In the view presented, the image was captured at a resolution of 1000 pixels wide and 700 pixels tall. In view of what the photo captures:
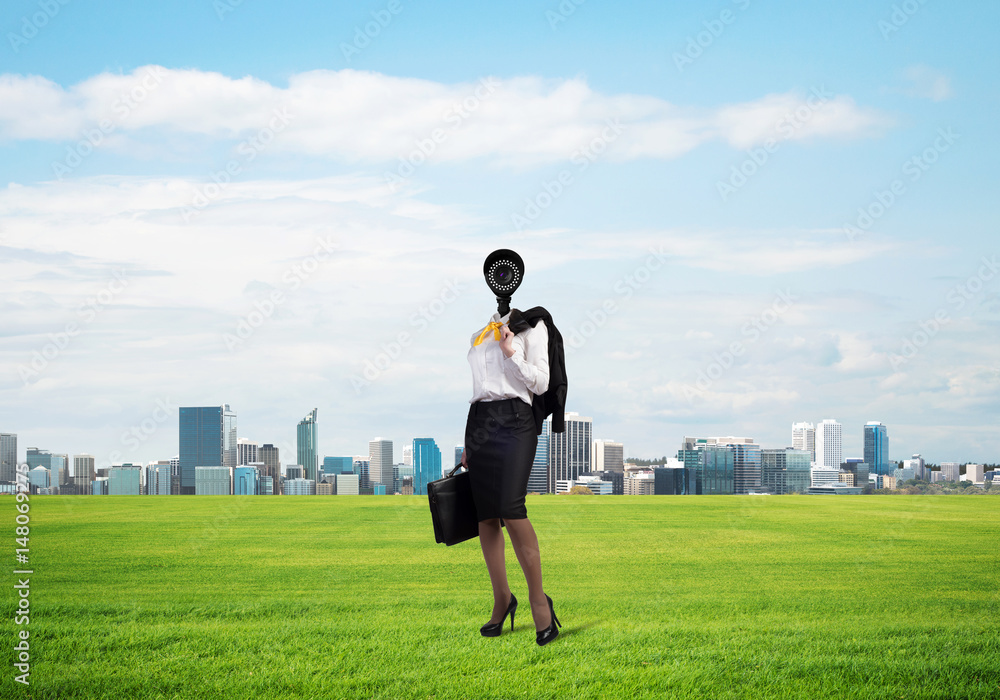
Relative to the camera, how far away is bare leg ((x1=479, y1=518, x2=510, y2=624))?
559 cm

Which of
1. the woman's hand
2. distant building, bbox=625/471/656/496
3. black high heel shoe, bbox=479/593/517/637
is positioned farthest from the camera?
distant building, bbox=625/471/656/496

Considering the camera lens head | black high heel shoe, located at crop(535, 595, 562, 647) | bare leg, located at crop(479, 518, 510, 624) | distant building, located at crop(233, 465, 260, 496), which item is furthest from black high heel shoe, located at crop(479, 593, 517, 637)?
distant building, located at crop(233, 465, 260, 496)

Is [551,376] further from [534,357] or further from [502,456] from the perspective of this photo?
[502,456]

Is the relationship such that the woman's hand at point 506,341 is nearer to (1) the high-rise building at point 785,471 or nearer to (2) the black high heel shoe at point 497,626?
(2) the black high heel shoe at point 497,626

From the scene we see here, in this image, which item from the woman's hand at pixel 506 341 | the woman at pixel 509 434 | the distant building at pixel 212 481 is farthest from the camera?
the distant building at pixel 212 481

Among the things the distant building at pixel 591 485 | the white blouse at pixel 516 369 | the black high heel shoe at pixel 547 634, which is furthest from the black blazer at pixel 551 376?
the distant building at pixel 591 485

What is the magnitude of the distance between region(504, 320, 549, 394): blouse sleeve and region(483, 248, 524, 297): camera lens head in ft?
1.26

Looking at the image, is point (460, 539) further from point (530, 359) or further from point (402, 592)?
point (402, 592)

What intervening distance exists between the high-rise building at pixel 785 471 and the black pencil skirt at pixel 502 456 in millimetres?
21556

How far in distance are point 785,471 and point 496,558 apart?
2594cm

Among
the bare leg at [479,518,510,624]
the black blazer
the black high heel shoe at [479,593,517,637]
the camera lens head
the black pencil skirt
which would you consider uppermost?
the camera lens head

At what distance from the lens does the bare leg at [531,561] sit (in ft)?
17.6

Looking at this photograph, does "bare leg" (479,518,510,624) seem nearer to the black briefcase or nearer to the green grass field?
the black briefcase

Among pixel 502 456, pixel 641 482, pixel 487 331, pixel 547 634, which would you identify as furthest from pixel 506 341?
pixel 641 482
